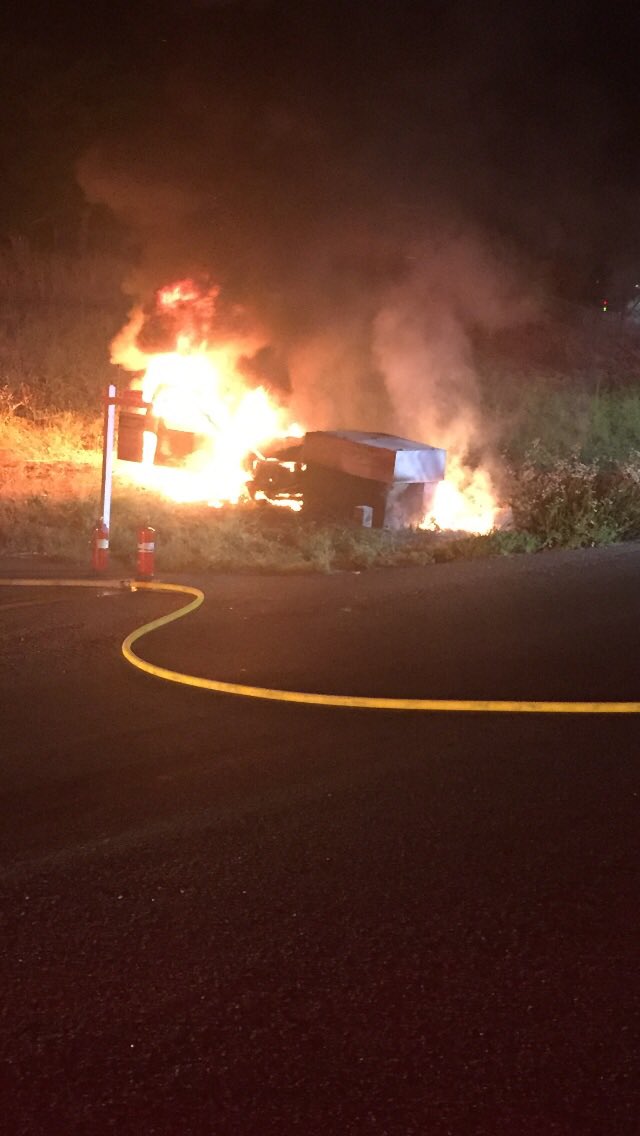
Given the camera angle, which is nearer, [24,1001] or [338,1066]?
[338,1066]

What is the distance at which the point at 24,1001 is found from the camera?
3.06 metres

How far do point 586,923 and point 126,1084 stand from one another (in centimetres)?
169

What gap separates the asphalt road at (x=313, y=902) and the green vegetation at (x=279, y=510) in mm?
4564

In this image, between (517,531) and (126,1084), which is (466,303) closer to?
(517,531)

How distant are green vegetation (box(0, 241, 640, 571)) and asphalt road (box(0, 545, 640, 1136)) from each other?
4564mm

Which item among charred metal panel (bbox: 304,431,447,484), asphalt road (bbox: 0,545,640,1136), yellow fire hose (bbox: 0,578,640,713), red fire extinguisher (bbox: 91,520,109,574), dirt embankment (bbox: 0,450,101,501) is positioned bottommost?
asphalt road (bbox: 0,545,640,1136)

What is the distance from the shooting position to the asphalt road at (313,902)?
2.71 meters

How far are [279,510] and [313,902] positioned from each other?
10.3 metres

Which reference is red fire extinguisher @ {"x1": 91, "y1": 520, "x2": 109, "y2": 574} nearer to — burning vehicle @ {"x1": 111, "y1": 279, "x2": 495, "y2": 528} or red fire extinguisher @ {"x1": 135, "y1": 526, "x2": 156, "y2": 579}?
red fire extinguisher @ {"x1": 135, "y1": 526, "x2": 156, "y2": 579}

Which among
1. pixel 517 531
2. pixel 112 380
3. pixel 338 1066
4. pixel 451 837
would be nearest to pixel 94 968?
pixel 338 1066

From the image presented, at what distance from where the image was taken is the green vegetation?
1175 cm

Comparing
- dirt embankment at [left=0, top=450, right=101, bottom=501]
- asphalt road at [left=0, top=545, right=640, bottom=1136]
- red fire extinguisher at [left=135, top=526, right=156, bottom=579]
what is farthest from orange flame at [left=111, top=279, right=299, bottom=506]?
asphalt road at [left=0, top=545, right=640, bottom=1136]

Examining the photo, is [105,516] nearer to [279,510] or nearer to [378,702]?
[279,510]

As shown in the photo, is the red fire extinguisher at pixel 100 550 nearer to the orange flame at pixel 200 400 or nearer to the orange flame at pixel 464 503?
the orange flame at pixel 200 400
